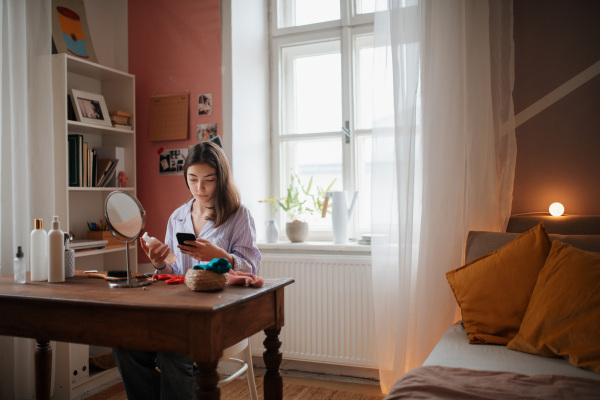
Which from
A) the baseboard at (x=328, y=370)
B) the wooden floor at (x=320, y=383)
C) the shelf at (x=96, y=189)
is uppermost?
the shelf at (x=96, y=189)

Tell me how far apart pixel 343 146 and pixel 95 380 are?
195 cm

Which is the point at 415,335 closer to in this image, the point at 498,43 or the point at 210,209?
the point at 210,209

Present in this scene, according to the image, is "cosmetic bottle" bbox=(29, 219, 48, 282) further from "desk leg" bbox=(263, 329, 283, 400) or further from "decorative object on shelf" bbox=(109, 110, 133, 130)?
"decorative object on shelf" bbox=(109, 110, 133, 130)

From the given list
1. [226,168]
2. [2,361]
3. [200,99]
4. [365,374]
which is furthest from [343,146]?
[2,361]

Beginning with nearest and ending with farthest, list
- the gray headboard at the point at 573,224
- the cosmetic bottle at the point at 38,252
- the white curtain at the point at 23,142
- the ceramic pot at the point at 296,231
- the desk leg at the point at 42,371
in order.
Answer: the cosmetic bottle at the point at 38,252 → the desk leg at the point at 42,371 → the gray headboard at the point at 573,224 → the white curtain at the point at 23,142 → the ceramic pot at the point at 296,231

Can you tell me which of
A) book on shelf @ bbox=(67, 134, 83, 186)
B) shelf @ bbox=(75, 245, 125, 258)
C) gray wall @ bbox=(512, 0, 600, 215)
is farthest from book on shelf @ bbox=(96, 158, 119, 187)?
gray wall @ bbox=(512, 0, 600, 215)

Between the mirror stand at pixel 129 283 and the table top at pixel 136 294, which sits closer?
the table top at pixel 136 294

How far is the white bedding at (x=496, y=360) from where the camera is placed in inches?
58.1

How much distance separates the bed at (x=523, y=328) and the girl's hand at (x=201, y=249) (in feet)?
2.61

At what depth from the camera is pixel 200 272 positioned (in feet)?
5.26

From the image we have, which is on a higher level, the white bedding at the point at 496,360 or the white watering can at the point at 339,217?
the white watering can at the point at 339,217

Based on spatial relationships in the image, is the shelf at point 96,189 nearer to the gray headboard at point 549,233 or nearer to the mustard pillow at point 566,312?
the gray headboard at point 549,233

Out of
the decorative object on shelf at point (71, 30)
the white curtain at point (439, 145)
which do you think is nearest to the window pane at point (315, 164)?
the white curtain at point (439, 145)

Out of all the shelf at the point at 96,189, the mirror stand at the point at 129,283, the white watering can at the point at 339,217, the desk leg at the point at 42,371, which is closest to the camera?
the mirror stand at the point at 129,283
